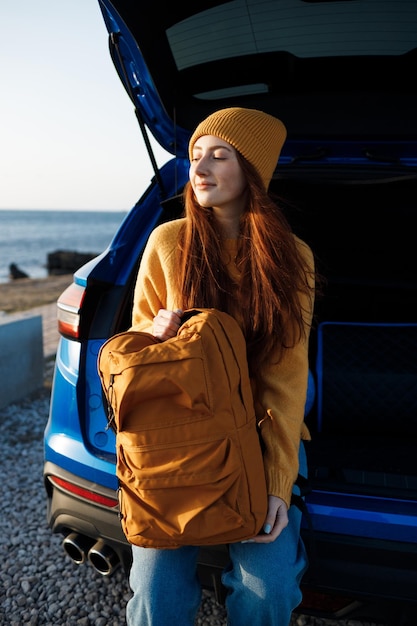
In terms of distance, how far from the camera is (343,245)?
9.09 ft

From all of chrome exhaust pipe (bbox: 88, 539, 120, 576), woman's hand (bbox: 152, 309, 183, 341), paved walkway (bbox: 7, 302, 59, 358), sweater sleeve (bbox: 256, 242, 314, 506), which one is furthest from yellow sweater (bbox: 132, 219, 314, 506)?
paved walkway (bbox: 7, 302, 59, 358)

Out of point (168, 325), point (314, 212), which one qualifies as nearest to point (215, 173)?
point (168, 325)

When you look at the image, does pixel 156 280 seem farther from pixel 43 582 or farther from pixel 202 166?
pixel 43 582

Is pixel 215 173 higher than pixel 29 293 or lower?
higher

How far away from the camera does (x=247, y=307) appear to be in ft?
5.41

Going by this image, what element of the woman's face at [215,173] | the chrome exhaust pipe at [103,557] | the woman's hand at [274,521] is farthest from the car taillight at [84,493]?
the woman's face at [215,173]

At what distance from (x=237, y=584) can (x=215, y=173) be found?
1181mm

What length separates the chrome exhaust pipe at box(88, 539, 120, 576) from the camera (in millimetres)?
1733

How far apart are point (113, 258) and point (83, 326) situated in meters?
0.31

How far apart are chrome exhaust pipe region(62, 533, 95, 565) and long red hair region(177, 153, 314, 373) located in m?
0.84

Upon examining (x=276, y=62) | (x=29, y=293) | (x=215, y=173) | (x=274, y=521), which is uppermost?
(x=276, y=62)

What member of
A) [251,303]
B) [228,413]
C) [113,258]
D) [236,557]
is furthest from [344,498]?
[113,258]

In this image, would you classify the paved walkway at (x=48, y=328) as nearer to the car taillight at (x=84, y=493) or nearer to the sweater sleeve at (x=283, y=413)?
the car taillight at (x=84, y=493)

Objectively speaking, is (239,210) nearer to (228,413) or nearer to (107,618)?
(228,413)
